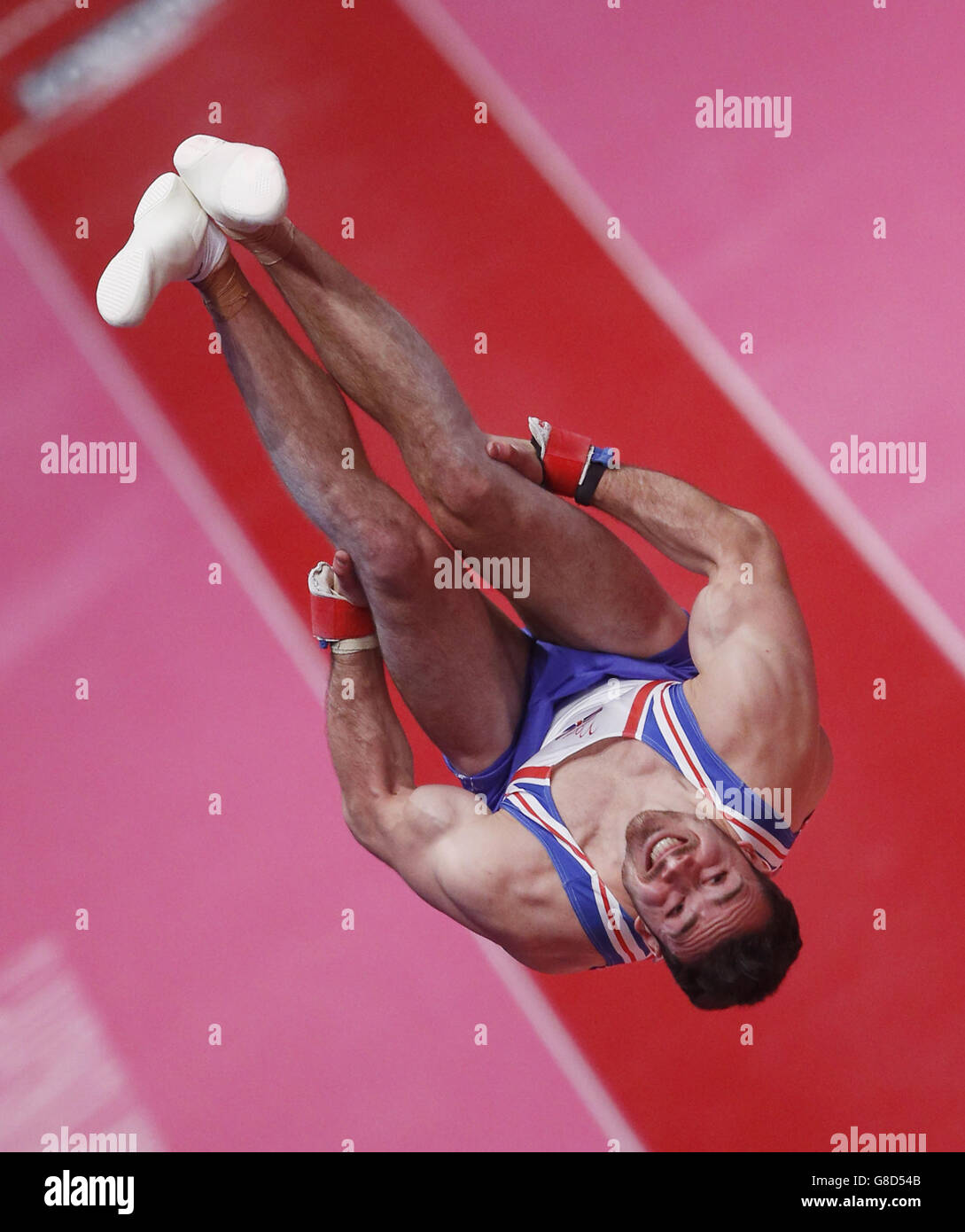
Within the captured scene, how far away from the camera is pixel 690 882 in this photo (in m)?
2.12

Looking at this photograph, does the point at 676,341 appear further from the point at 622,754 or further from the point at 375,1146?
the point at 375,1146

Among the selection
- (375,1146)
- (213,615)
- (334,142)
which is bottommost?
(375,1146)

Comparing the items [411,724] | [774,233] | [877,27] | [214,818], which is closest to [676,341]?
[774,233]

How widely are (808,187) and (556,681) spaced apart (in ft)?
5.21

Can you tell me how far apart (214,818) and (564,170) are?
1665 mm

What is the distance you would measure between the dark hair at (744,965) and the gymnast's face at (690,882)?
1 centimetres

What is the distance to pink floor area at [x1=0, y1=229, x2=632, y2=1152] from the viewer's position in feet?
10.2

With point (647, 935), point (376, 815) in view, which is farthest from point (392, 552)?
point (647, 935)

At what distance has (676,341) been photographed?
352 cm

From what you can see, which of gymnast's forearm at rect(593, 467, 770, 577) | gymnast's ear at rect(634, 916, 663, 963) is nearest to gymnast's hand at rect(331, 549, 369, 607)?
gymnast's forearm at rect(593, 467, 770, 577)

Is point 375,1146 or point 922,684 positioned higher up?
point 922,684

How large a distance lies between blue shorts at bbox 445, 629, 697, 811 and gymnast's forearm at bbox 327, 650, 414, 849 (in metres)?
0.14
